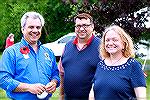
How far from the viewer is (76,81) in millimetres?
5844

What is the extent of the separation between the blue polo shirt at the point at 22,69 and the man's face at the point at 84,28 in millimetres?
614

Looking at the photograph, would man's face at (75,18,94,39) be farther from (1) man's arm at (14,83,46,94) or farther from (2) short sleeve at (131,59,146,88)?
(2) short sleeve at (131,59,146,88)

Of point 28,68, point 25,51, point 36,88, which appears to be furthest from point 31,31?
point 36,88

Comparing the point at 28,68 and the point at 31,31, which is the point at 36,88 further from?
the point at 31,31

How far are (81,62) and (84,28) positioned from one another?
0.39m

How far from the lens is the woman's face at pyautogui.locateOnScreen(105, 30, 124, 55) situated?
4852 millimetres

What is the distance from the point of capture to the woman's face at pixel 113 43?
485cm

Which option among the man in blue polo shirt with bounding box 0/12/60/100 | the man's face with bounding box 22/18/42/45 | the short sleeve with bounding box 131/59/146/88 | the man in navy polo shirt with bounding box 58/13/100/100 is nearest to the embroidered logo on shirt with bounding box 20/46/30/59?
the man in blue polo shirt with bounding box 0/12/60/100

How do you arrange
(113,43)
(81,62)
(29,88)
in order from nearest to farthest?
(113,43) < (29,88) < (81,62)

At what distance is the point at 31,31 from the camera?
5332 millimetres

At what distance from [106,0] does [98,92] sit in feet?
35.5

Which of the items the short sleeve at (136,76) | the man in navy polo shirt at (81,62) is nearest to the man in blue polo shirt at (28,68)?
the man in navy polo shirt at (81,62)

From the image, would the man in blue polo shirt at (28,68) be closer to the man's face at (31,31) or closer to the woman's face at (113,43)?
the man's face at (31,31)

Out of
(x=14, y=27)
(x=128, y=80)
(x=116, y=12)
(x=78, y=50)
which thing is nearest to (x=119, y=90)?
(x=128, y=80)
